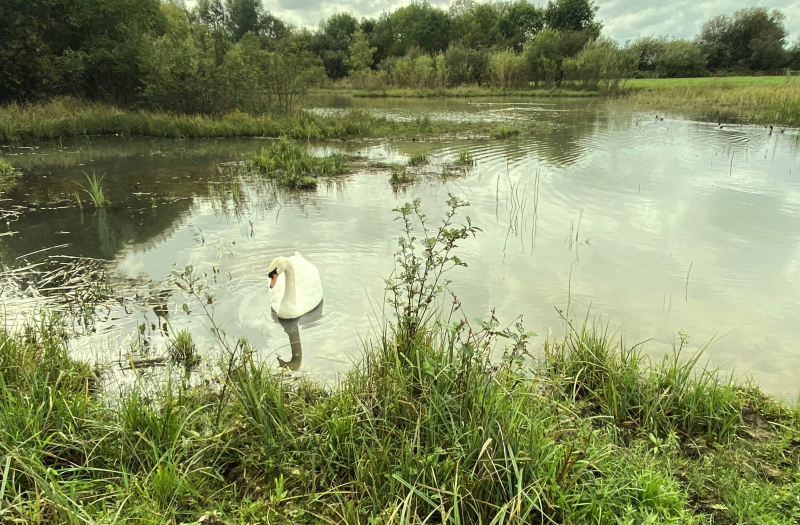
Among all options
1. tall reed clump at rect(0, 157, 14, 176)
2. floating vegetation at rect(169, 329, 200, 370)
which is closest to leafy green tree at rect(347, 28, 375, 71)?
tall reed clump at rect(0, 157, 14, 176)

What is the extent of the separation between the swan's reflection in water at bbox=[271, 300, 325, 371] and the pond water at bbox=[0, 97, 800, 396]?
21 millimetres

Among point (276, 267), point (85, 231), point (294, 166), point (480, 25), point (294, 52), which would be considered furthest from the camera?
point (480, 25)

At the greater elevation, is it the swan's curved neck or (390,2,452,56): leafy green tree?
(390,2,452,56): leafy green tree

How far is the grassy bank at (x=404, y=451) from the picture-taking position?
2.15m

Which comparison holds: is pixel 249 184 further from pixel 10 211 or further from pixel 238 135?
pixel 238 135

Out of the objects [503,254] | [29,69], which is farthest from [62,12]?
[503,254]

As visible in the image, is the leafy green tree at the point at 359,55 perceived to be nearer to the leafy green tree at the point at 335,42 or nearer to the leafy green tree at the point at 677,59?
the leafy green tree at the point at 335,42

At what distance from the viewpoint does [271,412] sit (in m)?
2.78

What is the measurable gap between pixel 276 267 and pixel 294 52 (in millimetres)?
16133

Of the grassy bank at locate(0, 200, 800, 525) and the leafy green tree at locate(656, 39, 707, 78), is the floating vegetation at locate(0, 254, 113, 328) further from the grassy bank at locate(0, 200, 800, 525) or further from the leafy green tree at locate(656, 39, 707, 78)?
the leafy green tree at locate(656, 39, 707, 78)

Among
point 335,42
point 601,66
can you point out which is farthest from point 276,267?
point 335,42

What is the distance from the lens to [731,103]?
24.8m

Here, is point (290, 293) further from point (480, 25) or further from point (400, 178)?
point (480, 25)

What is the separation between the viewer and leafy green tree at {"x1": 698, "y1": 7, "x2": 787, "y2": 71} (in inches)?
2048
